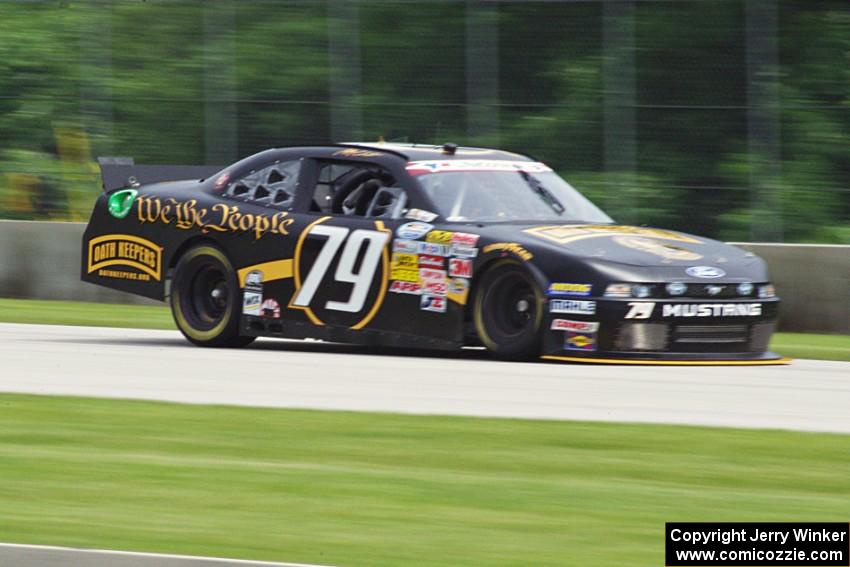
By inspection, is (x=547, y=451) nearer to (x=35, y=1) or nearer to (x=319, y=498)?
(x=319, y=498)

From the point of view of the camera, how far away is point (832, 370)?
11977 millimetres

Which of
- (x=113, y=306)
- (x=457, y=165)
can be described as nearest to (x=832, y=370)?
(x=457, y=165)

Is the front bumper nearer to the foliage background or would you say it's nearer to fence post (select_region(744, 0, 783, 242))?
the foliage background

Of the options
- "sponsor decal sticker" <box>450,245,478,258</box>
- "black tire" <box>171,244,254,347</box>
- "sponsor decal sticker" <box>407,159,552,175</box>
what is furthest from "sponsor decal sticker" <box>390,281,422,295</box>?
"black tire" <box>171,244,254,347</box>

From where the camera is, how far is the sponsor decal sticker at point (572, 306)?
11258 mm

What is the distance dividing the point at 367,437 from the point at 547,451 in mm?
893

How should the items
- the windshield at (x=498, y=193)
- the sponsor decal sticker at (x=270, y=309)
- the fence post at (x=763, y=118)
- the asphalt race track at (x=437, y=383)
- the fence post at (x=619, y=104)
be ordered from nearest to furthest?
the asphalt race track at (x=437, y=383) → the windshield at (x=498, y=193) → the sponsor decal sticker at (x=270, y=309) → the fence post at (x=763, y=118) → the fence post at (x=619, y=104)

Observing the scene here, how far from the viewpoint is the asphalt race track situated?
9484 mm

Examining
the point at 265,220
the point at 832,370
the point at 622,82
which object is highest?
the point at 622,82

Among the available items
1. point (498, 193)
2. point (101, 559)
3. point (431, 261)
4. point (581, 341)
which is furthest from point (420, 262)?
point (101, 559)

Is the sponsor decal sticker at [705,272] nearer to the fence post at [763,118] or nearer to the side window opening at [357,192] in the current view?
the side window opening at [357,192]

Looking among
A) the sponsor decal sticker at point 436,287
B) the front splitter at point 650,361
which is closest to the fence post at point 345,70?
the sponsor decal sticker at point 436,287

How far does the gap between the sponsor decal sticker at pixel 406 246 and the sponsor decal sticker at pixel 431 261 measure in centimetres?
7

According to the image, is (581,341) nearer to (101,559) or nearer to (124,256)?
(124,256)
